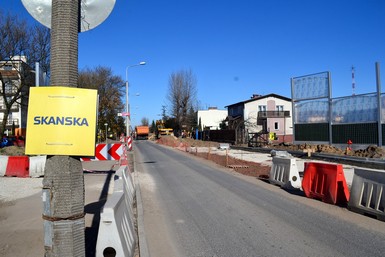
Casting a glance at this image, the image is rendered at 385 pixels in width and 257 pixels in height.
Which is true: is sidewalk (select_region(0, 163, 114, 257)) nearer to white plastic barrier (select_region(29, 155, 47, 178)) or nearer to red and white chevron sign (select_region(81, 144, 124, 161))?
white plastic barrier (select_region(29, 155, 47, 178))

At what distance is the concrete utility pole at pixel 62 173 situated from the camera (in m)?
3.18

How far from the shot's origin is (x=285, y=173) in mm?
12891

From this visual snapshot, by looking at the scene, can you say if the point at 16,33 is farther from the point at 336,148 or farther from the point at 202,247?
the point at 202,247

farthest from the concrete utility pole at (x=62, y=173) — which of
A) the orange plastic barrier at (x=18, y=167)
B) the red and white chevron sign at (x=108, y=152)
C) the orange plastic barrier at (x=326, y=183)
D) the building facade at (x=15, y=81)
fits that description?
the building facade at (x=15, y=81)

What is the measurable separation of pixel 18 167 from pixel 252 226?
11530 millimetres

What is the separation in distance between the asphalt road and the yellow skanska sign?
3.47m

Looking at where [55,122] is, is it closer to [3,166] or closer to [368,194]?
[368,194]

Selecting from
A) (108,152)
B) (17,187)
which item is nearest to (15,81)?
(108,152)

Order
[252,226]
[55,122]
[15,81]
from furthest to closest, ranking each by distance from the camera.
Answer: [15,81] → [252,226] → [55,122]

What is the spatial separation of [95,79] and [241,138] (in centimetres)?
2891

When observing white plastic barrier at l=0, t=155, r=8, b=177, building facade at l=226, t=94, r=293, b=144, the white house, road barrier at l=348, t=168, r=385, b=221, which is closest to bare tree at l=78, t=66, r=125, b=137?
building facade at l=226, t=94, r=293, b=144

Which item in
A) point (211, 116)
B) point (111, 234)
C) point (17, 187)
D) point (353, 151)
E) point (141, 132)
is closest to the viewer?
point (111, 234)

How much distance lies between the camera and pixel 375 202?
8.04 meters

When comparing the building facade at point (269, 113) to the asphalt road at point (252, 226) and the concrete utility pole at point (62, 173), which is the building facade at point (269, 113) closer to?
the asphalt road at point (252, 226)
